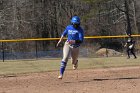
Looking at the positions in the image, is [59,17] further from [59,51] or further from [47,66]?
[47,66]

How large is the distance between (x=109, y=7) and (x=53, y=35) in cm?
859

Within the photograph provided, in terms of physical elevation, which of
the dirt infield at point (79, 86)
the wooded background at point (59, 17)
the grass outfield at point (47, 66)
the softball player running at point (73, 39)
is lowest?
the wooded background at point (59, 17)

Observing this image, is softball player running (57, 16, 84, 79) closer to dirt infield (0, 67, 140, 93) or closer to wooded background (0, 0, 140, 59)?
dirt infield (0, 67, 140, 93)

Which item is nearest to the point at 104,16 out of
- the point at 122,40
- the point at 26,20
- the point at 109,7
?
the point at 109,7

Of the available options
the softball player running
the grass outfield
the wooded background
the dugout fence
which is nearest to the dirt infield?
the softball player running

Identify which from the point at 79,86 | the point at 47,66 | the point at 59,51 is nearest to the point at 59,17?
the point at 59,51

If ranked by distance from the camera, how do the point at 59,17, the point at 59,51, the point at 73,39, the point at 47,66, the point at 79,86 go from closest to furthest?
the point at 79,86 → the point at 73,39 → the point at 47,66 → the point at 59,51 → the point at 59,17

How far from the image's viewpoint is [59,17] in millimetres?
49906

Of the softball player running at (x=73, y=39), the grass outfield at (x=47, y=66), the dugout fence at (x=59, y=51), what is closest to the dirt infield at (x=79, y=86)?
the softball player running at (x=73, y=39)

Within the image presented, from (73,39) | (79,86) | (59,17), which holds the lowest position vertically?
(59,17)

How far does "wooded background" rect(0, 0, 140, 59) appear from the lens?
44125mm

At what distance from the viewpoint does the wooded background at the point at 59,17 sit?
44.1 m

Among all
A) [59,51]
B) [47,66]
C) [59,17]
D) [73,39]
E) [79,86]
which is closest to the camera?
[79,86]

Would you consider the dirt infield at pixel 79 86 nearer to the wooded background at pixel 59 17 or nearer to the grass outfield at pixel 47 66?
the grass outfield at pixel 47 66
